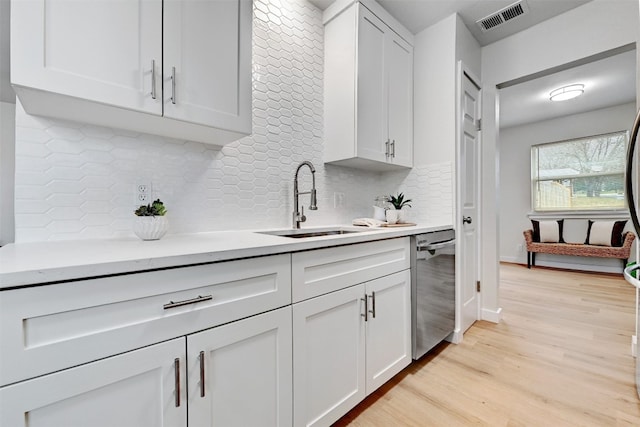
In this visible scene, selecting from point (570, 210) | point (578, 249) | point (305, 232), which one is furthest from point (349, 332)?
point (570, 210)

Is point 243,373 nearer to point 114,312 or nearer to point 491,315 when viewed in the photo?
point 114,312

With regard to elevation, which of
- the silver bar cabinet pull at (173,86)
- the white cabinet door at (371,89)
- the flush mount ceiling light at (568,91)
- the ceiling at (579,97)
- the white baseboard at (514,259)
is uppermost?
the ceiling at (579,97)

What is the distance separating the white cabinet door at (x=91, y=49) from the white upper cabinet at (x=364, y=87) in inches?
48.2

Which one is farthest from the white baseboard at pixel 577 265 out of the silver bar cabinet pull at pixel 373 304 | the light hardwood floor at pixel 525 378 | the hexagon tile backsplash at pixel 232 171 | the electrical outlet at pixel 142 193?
the electrical outlet at pixel 142 193

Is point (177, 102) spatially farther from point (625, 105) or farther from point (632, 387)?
point (625, 105)

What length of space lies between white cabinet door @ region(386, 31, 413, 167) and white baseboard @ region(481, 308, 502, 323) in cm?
158

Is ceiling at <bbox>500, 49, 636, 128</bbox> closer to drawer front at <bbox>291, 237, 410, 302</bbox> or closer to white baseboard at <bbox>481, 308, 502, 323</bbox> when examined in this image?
white baseboard at <bbox>481, 308, 502, 323</bbox>

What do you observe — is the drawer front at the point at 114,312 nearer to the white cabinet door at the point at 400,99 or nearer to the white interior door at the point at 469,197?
the white cabinet door at the point at 400,99

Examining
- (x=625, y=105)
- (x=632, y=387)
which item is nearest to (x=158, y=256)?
(x=632, y=387)

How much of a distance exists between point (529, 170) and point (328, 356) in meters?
6.03

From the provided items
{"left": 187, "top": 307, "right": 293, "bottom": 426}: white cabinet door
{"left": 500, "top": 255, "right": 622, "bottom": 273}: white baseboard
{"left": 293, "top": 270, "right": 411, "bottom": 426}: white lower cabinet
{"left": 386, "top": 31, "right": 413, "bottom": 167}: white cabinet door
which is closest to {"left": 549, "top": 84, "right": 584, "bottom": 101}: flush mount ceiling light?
{"left": 500, "top": 255, "right": 622, "bottom": 273}: white baseboard

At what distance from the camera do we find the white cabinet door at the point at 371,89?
1.97 meters

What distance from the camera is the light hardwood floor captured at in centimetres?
143

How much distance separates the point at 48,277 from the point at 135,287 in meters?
0.17
